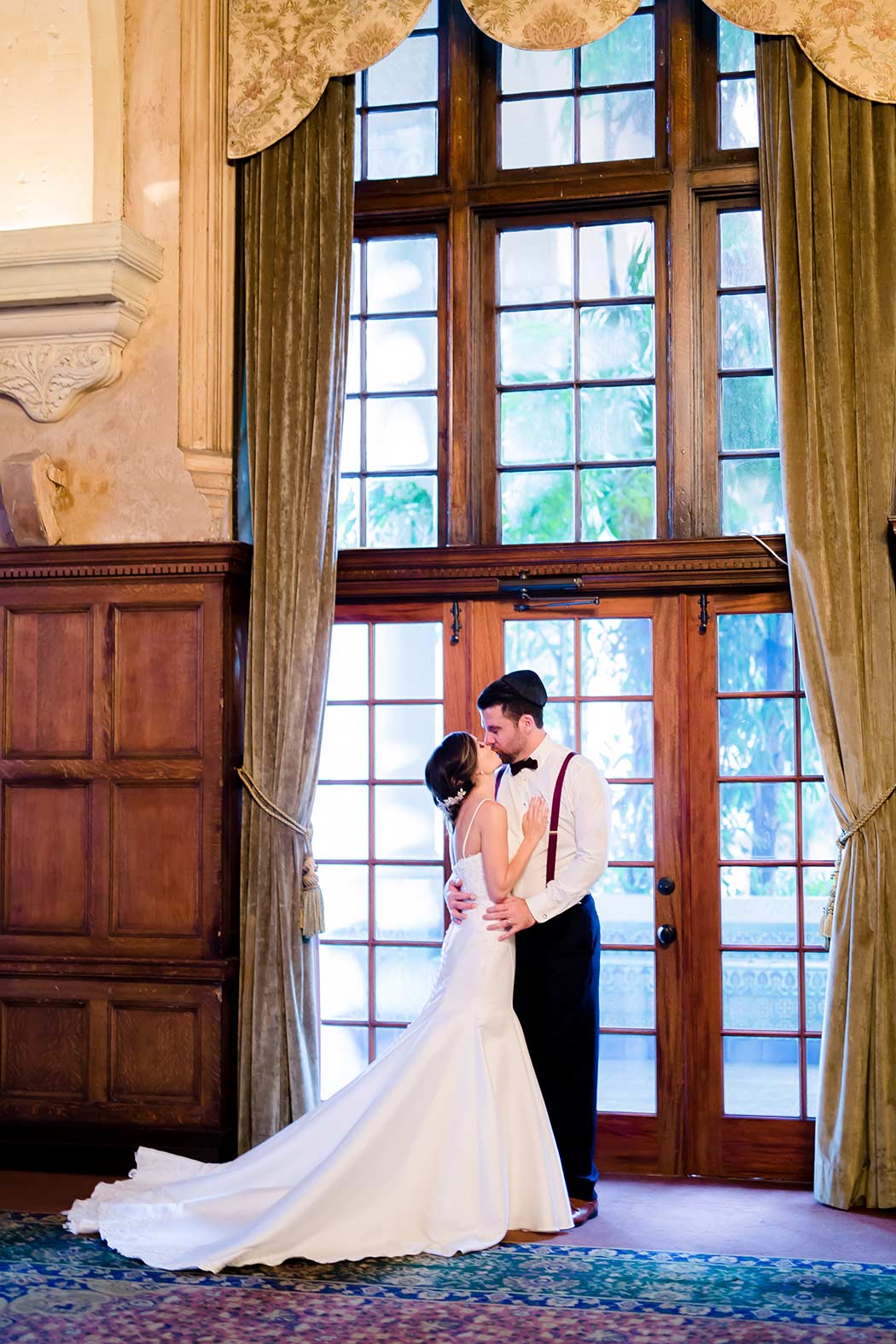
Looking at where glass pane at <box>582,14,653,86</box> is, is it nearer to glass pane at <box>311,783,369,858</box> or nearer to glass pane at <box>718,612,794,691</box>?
glass pane at <box>718,612,794,691</box>

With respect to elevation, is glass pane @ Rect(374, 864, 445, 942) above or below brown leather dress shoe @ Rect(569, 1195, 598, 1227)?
above

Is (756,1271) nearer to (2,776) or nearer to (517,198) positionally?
(2,776)

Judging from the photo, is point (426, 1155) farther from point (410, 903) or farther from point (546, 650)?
point (546, 650)

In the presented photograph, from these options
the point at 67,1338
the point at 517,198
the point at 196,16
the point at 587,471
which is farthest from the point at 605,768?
the point at 196,16

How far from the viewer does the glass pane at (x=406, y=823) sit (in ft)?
19.1

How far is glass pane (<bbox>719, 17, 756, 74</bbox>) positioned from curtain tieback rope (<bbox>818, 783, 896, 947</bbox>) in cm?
297

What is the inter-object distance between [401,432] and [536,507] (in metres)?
0.67

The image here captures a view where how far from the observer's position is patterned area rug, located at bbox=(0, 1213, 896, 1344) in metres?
3.79

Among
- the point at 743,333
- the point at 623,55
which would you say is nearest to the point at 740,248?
the point at 743,333

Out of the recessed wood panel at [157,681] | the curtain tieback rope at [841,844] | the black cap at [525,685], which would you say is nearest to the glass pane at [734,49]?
the black cap at [525,685]

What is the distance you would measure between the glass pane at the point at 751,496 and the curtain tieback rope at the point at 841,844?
1177 millimetres

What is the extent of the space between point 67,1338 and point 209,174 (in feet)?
14.2

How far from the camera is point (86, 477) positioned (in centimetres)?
590

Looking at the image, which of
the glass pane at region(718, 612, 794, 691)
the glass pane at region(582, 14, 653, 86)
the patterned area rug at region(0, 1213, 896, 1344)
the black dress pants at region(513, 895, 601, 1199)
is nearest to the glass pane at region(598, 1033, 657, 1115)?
the black dress pants at region(513, 895, 601, 1199)
